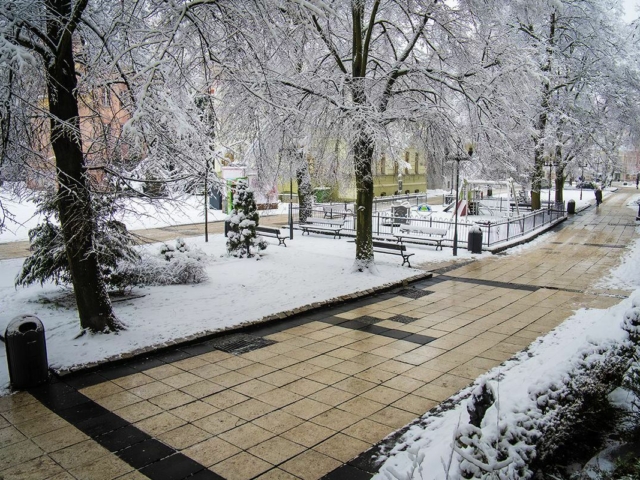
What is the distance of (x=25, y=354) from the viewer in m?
6.43

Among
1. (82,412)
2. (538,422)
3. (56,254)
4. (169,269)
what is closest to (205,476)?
(82,412)

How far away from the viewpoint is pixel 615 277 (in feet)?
43.4

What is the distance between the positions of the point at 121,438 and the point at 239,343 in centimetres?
316

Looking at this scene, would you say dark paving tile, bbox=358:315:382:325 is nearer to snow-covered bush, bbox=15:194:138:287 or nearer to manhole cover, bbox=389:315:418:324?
manhole cover, bbox=389:315:418:324

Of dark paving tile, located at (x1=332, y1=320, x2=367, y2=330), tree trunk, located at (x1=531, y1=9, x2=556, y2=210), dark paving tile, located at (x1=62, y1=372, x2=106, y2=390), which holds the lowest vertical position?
dark paving tile, located at (x1=332, y1=320, x2=367, y2=330)

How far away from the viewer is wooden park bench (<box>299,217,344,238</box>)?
20422mm

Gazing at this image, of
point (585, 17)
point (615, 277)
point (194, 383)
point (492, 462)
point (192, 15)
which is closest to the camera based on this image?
point (492, 462)

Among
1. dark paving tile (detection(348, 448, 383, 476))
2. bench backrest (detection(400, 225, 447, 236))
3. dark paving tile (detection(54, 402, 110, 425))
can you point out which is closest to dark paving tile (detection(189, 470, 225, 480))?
dark paving tile (detection(348, 448, 383, 476))

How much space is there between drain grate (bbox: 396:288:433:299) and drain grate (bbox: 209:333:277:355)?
14.0 ft

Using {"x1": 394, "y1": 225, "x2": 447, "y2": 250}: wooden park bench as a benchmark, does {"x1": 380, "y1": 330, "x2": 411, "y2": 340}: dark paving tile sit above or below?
below

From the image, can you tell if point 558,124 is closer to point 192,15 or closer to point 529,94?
point 529,94

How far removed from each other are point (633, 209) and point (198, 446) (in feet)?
124

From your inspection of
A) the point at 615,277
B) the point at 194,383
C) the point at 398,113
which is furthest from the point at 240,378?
the point at 615,277

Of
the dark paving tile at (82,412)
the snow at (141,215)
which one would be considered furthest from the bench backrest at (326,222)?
the dark paving tile at (82,412)
